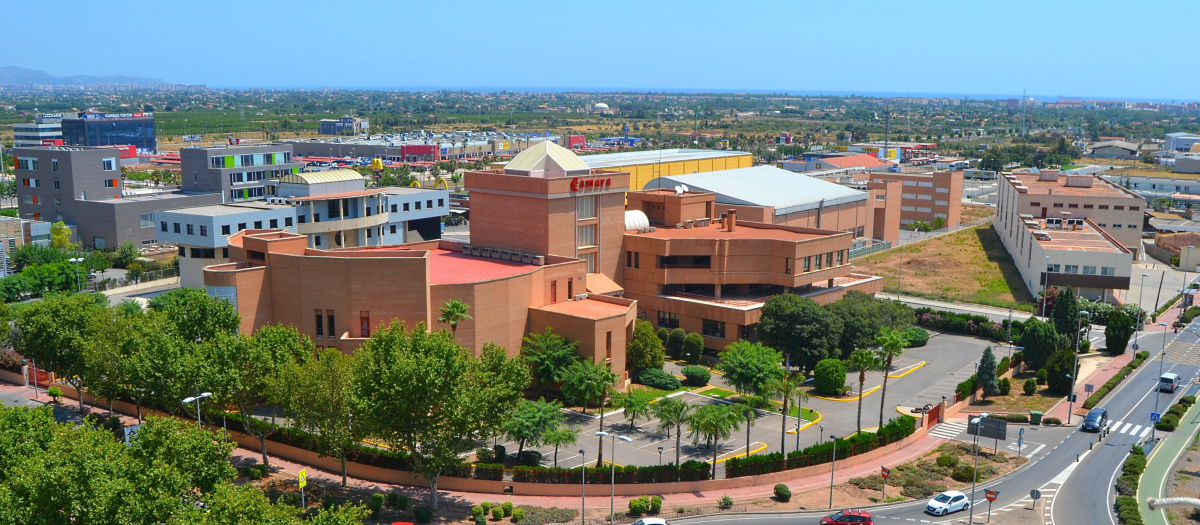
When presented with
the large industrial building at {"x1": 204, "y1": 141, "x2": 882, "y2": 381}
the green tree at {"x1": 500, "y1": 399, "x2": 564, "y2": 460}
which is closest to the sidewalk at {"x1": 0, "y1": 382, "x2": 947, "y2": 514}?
the green tree at {"x1": 500, "y1": 399, "x2": 564, "y2": 460}

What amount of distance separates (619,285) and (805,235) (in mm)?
21970

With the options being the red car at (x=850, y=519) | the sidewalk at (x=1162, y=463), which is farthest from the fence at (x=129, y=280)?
the sidewalk at (x=1162, y=463)

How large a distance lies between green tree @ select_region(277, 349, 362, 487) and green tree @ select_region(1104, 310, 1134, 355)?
7688 cm

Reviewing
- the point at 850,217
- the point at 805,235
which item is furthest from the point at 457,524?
the point at 850,217

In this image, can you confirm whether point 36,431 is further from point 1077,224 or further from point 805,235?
point 1077,224

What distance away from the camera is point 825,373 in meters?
80.8

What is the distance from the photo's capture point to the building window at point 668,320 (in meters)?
95.7

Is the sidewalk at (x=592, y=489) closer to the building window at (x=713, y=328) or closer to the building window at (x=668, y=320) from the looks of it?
the building window at (x=713, y=328)

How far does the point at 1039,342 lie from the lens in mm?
87750

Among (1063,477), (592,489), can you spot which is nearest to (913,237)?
(1063,477)

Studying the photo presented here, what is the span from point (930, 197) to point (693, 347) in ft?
327

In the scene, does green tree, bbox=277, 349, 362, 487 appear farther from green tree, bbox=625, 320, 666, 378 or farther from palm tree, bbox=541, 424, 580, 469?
green tree, bbox=625, 320, 666, 378

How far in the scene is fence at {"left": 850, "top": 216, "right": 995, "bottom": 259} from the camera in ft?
476

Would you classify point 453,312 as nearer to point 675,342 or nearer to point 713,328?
point 675,342
